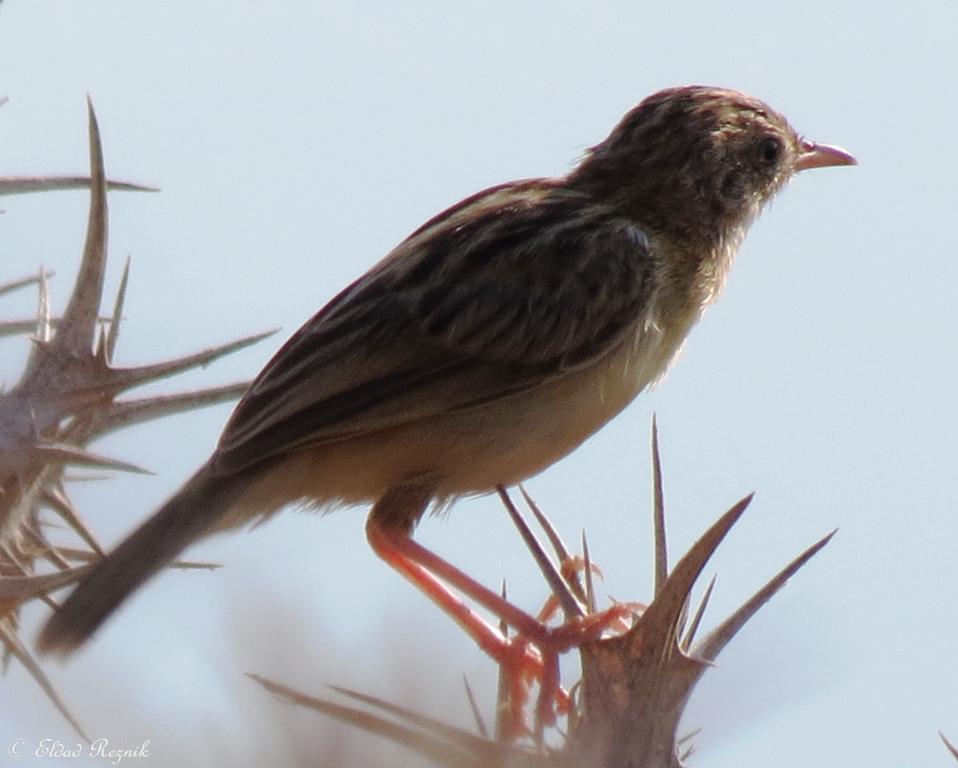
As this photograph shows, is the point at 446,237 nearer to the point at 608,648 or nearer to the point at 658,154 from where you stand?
the point at 658,154

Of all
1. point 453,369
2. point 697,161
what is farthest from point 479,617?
point 697,161

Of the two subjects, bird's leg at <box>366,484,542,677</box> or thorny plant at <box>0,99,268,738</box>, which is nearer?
thorny plant at <box>0,99,268,738</box>

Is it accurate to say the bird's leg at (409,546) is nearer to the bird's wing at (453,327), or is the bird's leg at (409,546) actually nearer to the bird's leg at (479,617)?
the bird's leg at (479,617)

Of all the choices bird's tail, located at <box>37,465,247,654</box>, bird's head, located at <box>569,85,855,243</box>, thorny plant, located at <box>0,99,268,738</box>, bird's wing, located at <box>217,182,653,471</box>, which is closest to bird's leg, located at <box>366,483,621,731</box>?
bird's wing, located at <box>217,182,653,471</box>

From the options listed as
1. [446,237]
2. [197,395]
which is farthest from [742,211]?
[197,395]

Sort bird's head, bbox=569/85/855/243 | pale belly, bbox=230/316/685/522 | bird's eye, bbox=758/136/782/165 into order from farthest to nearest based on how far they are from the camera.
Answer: bird's eye, bbox=758/136/782/165
bird's head, bbox=569/85/855/243
pale belly, bbox=230/316/685/522

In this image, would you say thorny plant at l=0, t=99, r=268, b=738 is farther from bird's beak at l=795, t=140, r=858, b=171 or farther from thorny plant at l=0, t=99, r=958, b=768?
bird's beak at l=795, t=140, r=858, b=171
